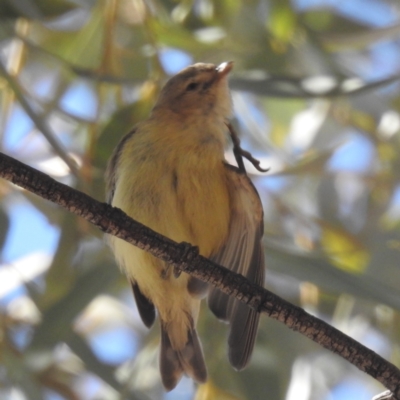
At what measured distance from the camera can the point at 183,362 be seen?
7.58ft

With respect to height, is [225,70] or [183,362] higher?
[225,70]

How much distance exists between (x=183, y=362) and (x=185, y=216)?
1.42 feet

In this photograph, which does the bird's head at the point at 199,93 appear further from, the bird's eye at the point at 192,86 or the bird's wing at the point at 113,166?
the bird's wing at the point at 113,166

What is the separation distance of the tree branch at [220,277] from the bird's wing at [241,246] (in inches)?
24.1

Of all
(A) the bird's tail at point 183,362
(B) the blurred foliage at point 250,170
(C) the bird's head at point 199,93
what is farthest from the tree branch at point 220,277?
(C) the bird's head at point 199,93

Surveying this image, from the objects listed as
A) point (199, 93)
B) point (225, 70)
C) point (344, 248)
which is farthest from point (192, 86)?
point (344, 248)

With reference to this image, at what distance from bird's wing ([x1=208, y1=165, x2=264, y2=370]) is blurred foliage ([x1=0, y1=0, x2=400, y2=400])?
69mm

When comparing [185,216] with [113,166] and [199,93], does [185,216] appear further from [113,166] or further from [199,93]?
[199,93]

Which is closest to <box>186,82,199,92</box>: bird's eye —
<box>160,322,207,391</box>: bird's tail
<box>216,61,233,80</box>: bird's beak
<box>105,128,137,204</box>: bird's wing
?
<box>216,61,233,80</box>: bird's beak

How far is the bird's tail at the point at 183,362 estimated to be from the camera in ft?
7.49

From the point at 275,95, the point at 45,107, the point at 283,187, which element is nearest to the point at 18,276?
the point at 45,107

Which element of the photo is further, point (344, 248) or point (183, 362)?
point (344, 248)

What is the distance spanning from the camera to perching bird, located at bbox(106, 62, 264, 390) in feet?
7.19

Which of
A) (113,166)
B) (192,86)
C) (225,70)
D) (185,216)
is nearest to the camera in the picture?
(185,216)
